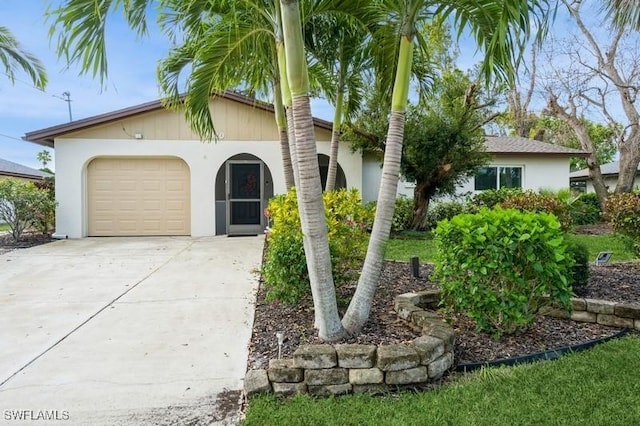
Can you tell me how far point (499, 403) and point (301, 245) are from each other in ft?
7.97

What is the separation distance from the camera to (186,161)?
1232 cm

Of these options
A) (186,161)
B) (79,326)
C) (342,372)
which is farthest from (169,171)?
(342,372)

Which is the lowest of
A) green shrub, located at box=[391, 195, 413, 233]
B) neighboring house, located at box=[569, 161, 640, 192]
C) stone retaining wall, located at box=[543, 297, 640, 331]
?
stone retaining wall, located at box=[543, 297, 640, 331]

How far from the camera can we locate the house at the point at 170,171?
471 inches

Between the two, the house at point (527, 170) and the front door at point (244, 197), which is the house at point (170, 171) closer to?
the front door at point (244, 197)

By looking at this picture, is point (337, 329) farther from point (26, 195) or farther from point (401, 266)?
point (26, 195)

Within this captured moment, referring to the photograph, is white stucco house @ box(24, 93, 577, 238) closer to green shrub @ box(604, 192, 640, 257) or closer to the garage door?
the garage door

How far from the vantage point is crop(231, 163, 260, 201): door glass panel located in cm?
1274

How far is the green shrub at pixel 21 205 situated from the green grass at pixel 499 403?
453 inches

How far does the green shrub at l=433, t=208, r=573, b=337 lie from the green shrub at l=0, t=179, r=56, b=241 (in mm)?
11940

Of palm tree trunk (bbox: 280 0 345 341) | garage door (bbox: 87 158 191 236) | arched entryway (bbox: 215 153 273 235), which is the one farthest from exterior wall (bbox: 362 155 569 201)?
palm tree trunk (bbox: 280 0 345 341)

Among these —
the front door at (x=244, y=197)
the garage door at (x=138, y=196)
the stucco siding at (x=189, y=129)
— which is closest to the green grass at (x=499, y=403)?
the stucco siding at (x=189, y=129)

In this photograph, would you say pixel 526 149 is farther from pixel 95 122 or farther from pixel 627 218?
pixel 95 122

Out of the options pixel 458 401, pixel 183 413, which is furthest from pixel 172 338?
pixel 458 401
